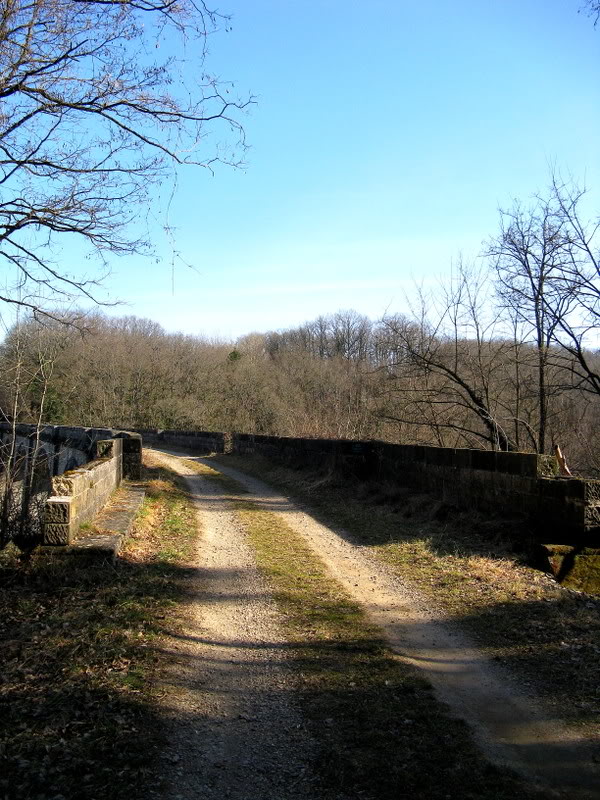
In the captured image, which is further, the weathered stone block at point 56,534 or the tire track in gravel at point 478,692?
the weathered stone block at point 56,534

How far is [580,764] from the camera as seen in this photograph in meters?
3.15

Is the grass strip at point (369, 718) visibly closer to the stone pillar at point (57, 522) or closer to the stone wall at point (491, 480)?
the stone pillar at point (57, 522)

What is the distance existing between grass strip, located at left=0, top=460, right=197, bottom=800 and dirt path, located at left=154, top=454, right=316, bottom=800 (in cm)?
18

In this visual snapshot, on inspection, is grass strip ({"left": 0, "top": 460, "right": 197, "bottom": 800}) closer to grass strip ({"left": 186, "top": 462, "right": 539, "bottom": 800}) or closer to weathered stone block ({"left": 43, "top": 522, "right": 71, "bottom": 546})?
weathered stone block ({"left": 43, "top": 522, "right": 71, "bottom": 546})

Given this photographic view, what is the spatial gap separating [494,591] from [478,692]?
91.5 inches

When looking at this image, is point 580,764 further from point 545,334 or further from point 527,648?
point 545,334

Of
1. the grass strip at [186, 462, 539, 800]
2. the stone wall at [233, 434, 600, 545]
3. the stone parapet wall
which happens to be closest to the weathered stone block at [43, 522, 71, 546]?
the stone parapet wall

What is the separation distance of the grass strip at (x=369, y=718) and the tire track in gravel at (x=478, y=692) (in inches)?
4.7

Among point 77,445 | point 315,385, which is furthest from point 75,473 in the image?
point 315,385

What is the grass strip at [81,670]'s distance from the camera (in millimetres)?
3016

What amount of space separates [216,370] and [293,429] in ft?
73.5

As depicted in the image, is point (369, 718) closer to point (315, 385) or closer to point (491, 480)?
point (491, 480)

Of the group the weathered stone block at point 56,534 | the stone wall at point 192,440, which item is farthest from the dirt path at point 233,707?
the stone wall at point 192,440

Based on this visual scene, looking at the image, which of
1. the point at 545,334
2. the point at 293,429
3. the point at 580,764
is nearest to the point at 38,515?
the point at 580,764
